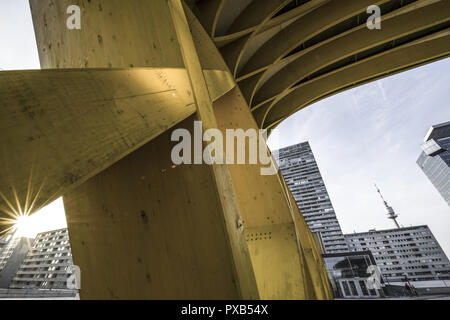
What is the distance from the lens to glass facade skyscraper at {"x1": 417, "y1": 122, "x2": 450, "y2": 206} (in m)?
93.2

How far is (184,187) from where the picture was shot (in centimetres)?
114

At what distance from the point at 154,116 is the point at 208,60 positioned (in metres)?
2.36

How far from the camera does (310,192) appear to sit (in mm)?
113688

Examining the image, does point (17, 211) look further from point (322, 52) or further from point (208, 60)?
point (322, 52)

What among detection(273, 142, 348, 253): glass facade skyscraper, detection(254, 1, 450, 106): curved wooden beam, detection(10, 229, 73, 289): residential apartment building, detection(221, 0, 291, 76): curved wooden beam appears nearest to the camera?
detection(221, 0, 291, 76): curved wooden beam

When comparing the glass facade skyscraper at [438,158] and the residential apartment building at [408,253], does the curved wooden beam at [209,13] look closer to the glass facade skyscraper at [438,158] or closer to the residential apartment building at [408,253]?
the residential apartment building at [408,253]

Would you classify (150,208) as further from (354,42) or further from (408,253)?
(408,253)

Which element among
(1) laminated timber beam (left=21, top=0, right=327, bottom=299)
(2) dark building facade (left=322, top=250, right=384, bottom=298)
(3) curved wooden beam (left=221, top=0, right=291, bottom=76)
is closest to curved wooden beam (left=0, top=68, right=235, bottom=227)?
(1) laminated timber beam (left=21, top=0, right=327, bottom=299)

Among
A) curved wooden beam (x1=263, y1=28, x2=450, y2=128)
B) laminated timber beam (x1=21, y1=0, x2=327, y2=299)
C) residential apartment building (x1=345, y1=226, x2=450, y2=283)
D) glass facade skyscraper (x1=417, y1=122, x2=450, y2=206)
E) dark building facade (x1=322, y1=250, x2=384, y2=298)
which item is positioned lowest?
laminated timber beam (x1=21, y1=0, x2=327, y2=299)

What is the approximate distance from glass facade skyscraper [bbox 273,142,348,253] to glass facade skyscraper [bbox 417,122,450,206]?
48.8m

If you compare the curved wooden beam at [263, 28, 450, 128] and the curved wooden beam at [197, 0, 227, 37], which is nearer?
the curved wooden beam at [197, 0, 227, 37]

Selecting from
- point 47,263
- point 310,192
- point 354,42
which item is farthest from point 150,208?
point 310,192

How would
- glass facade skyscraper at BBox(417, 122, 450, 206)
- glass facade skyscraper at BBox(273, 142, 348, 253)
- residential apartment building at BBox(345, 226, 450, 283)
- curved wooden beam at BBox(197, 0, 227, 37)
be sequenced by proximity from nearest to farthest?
1. curved wooden beam at BBox(197, 0, 227, 37)
2. residential apartment building at BBox(345, 226, 450, 283)
3. glass facade skyscraper at BBox(417, 122, 450, 206)
4. glass facade skyscraper at BBox(273, 142, 348, 253)

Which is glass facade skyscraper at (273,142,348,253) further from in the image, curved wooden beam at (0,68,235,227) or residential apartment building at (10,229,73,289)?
curved wooden beam at (0,68,235,227)
